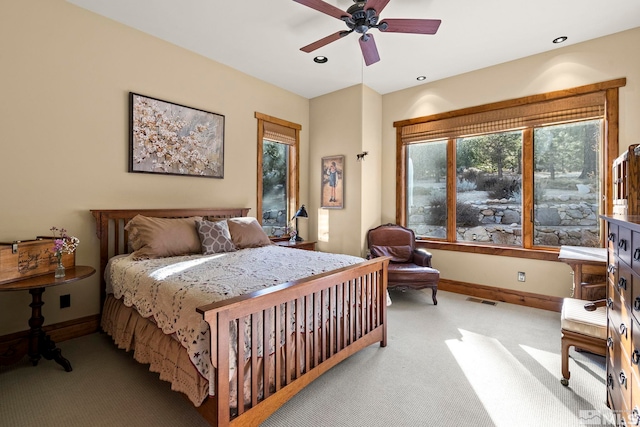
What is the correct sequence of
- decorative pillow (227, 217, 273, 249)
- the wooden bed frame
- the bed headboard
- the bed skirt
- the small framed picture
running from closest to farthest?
the wooden bed frame < the bed skirt < the bed headboard < decorative pillow (227, 217, 273, 249) < the small framed picture

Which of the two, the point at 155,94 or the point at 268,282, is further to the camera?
the point at 155,94

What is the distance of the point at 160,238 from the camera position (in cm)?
274

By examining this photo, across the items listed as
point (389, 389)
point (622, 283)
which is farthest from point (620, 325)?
point (389, 389)

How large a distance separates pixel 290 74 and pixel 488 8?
2413 mm

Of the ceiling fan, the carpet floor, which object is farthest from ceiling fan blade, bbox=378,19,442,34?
the carpet floor

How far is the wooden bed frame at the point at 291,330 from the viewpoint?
4.79ft

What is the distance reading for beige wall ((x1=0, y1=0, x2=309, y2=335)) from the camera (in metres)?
2.47

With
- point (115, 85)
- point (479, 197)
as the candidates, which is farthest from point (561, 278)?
point (115, 85)

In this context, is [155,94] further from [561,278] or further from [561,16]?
[561,278]

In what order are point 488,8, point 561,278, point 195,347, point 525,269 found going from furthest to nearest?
point 525,269 → point 561,278 → point 488,8 → point 195,347

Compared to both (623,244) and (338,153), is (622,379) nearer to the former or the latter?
(623,244)

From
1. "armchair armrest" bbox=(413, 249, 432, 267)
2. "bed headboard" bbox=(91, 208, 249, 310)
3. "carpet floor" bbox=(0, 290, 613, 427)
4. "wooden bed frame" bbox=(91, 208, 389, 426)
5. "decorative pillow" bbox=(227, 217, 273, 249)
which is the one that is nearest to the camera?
"wooden bed frame" bbox=(91, 208, 389, 426)

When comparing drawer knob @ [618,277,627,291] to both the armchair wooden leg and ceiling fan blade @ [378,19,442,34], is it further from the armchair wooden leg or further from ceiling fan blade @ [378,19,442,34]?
ceiling fan blade @ [378,19,442,34]

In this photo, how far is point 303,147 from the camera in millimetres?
5074
